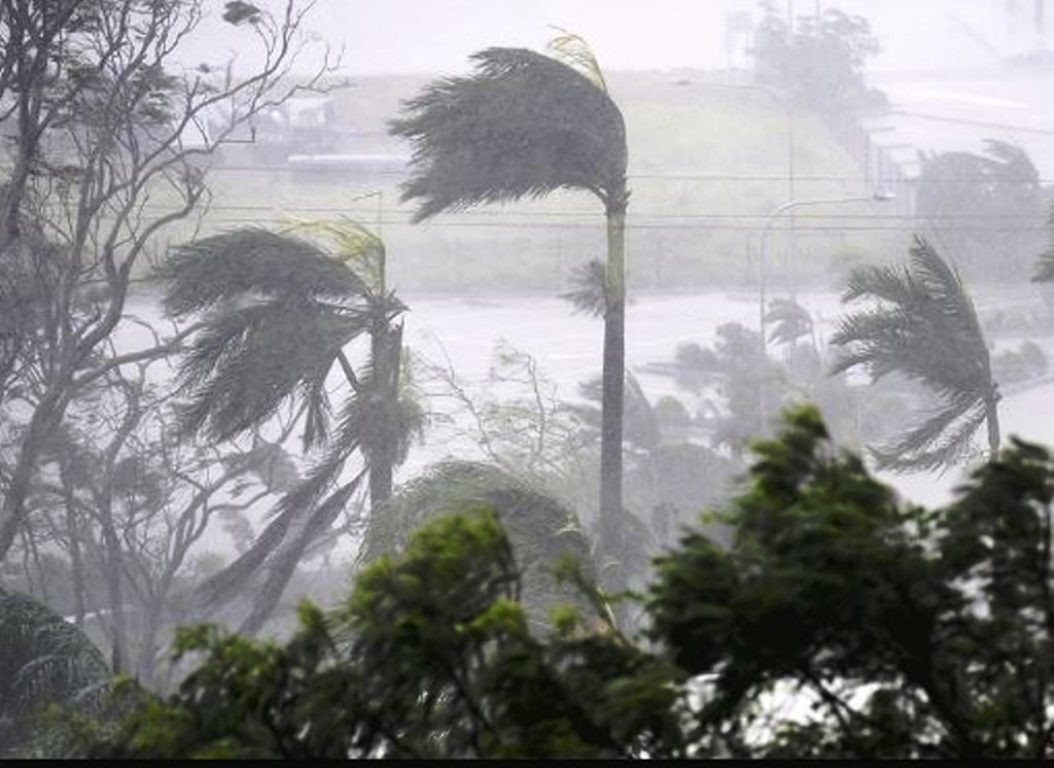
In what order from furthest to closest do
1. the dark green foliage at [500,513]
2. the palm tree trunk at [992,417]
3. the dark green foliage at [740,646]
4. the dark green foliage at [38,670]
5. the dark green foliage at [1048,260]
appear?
the dark green foliage at [1048,260]
the palm tree trunk at [992,417]
the dark green foliage at [500,513]
the dark green foliage at [38,670]
the dark green foliage at [740,646]

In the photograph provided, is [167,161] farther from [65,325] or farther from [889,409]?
[889,409]

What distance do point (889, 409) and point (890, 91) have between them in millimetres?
1177

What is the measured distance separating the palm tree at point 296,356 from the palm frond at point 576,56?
0.82 metres

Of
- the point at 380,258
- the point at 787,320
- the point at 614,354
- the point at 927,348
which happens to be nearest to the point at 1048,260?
the point at 927,348

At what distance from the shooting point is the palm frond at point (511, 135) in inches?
267

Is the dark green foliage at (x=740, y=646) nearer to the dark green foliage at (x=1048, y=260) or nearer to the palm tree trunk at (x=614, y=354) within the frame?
the palm tree trunk at (x=614, y=354)

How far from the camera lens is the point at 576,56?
275 inches

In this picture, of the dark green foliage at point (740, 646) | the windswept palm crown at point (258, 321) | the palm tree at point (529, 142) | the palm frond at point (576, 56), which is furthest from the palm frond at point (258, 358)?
the dark green foliage at point (740, 646)

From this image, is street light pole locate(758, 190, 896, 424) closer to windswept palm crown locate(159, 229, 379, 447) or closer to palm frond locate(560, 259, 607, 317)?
palm frond locate(560, 259, 607, 317)

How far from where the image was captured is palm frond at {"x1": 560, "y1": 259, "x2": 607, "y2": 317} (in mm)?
6887

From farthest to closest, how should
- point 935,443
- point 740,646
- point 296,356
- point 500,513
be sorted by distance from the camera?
1. point 296,356
2. point 935,443
3. point 500,513
4. point 740,646

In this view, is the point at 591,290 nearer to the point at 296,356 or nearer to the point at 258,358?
the point at 296,356

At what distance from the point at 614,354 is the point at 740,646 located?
465 centimetres

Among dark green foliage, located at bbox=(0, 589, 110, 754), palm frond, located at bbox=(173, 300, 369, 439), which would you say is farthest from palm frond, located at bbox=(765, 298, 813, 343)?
dark green foliage, located at bbox=(0, 589, 110, 754)
